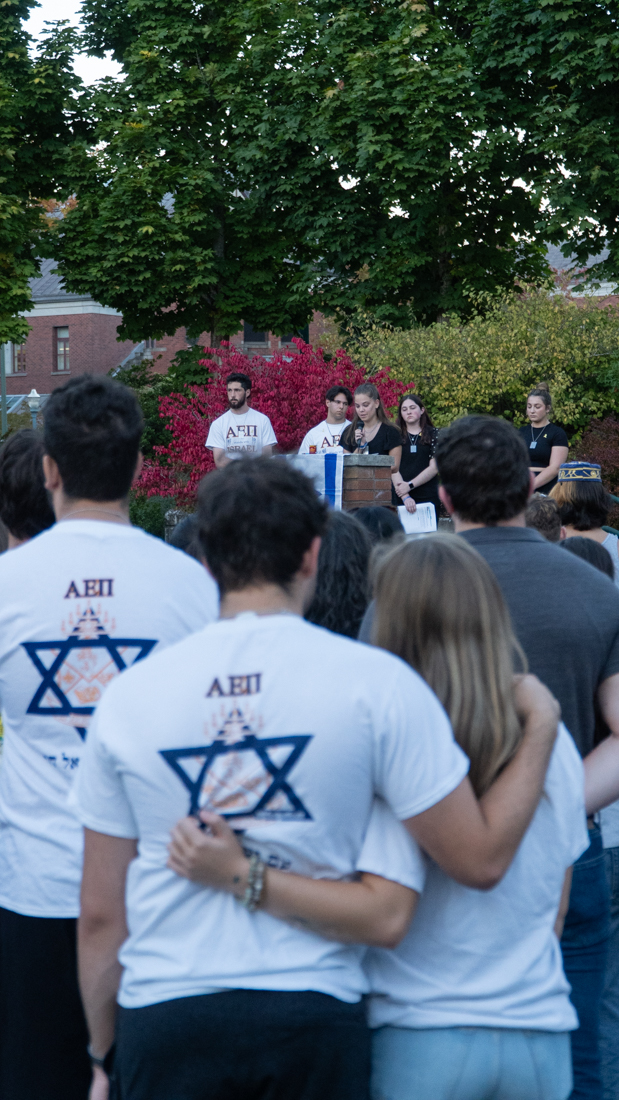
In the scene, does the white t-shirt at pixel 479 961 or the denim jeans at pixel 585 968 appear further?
the denim jeans at pixel 585 968

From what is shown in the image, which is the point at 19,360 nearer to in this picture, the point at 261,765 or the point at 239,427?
the point at 239,427

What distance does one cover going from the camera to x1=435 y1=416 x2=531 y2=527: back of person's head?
2.64m

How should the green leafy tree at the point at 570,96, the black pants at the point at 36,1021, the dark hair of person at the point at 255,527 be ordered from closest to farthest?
the dark hair of person at the point at 255,527 → the black pants at the point at 36,1021 → the green leafy tree at the point at 570,96

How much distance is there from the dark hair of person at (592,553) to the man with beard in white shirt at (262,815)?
6.36 feet

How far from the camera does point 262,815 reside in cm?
164

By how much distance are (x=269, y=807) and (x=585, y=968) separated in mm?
1278

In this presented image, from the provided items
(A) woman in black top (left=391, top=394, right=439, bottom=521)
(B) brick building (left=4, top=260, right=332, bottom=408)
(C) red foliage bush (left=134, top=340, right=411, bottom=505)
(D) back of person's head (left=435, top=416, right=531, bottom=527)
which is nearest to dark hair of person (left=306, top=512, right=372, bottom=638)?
(D) back of person's head (left=435, top=416, right=531, bottom=527)

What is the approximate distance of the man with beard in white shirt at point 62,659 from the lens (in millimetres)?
2164

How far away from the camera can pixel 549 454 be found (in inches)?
366

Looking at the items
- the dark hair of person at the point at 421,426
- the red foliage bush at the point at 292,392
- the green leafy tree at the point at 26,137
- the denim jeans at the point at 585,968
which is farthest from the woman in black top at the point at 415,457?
the green leafy tree at the point at 26,137

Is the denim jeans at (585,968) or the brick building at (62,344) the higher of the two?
the brick building at (62,344)

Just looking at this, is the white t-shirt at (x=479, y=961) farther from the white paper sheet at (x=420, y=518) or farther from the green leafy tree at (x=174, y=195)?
the green leafy tree at (x=174, y=195)

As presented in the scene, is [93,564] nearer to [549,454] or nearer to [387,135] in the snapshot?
[549,454]

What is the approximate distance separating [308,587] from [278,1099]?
31.4 inches
